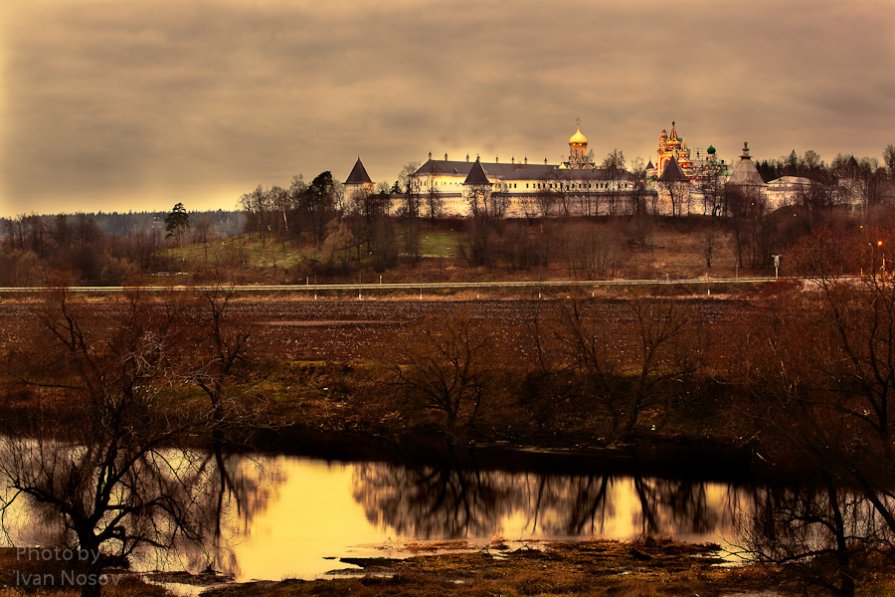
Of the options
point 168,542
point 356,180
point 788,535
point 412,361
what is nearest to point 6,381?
point 412,361

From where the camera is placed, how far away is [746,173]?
120 m

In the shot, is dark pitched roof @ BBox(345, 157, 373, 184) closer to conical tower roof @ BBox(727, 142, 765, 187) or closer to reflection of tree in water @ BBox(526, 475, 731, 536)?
conical tower roof @ BBox(727, 142, 765, 187)

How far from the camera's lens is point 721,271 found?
259ft

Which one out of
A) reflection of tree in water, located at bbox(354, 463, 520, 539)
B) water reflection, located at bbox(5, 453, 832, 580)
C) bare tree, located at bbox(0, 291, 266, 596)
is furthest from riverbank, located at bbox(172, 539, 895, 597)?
bare tree, located at bbox(0, 291, 266, 596)

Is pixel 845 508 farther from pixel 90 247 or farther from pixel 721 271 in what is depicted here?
pixel 90 247

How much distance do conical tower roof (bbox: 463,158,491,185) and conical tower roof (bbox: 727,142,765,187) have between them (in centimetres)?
2714

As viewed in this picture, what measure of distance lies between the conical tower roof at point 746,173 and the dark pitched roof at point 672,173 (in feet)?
19.0

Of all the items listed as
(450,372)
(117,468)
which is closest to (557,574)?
(117,468)

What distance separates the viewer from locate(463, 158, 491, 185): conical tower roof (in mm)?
117000

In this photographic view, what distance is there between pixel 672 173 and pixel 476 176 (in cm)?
2141

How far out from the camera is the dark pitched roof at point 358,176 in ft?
389

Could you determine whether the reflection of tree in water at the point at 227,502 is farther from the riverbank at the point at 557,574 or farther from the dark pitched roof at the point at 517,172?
the dark pitched roof at the point at 517,172

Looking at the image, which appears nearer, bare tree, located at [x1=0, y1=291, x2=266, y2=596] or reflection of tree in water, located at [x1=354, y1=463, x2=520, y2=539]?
bare tree, located at [x1=0, y1=291, x2=266, y2=596]

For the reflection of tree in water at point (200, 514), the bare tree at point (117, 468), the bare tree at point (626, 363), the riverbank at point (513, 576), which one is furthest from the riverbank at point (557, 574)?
the bare tree at point (626, 363)
